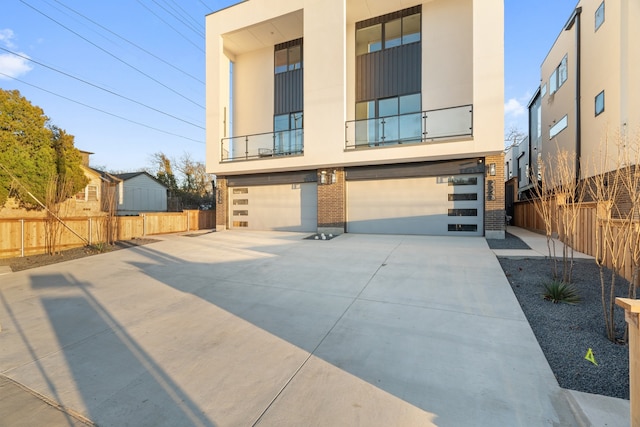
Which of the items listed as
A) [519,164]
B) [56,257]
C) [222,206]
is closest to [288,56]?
[222,206]

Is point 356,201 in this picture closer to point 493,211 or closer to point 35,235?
point 493,211

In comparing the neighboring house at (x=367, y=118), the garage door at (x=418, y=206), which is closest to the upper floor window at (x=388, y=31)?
the neighboring house at (x=367, y=118)

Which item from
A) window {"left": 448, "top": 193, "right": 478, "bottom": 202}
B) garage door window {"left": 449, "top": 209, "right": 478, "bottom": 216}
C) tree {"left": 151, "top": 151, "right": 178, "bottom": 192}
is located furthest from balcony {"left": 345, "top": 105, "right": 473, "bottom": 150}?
tree {"left": 151, "top": 151, "right": 178, "bottom": 192}

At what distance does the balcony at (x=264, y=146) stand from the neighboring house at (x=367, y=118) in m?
0.05

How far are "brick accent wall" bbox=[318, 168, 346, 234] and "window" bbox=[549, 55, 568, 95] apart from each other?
39.2 ft

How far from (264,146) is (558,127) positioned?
1455 centimetres

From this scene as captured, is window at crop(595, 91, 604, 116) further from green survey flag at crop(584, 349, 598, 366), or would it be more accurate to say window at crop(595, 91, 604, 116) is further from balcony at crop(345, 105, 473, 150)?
green survey flag at crop(584, 349, 598, 366)

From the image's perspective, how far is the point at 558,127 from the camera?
14.5 metres

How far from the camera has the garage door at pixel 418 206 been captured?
433 inches

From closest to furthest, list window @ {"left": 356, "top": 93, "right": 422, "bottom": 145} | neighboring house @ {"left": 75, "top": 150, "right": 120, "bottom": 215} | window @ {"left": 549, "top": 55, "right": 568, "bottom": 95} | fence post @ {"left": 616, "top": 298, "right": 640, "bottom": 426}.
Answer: fence post @ {"left": 616, "top": 298, "right": 640, "bottom": 426} → window @ {"left": 356, "top": 93, "right": 422, "bottom": 145} → window @ {"left": 549, "top": 55, "right": 568, "bottom": 95} → neighboring house @ {"left": 75, "top": 150, "right": 120, "bottom": 215}

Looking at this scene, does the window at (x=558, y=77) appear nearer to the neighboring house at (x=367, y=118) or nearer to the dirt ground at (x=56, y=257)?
the neighboring house at (x=367, y=118)

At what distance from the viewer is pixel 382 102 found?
12.9 meters

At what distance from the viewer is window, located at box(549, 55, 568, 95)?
14.0 m

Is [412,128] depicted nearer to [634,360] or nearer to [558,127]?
[558,127]
